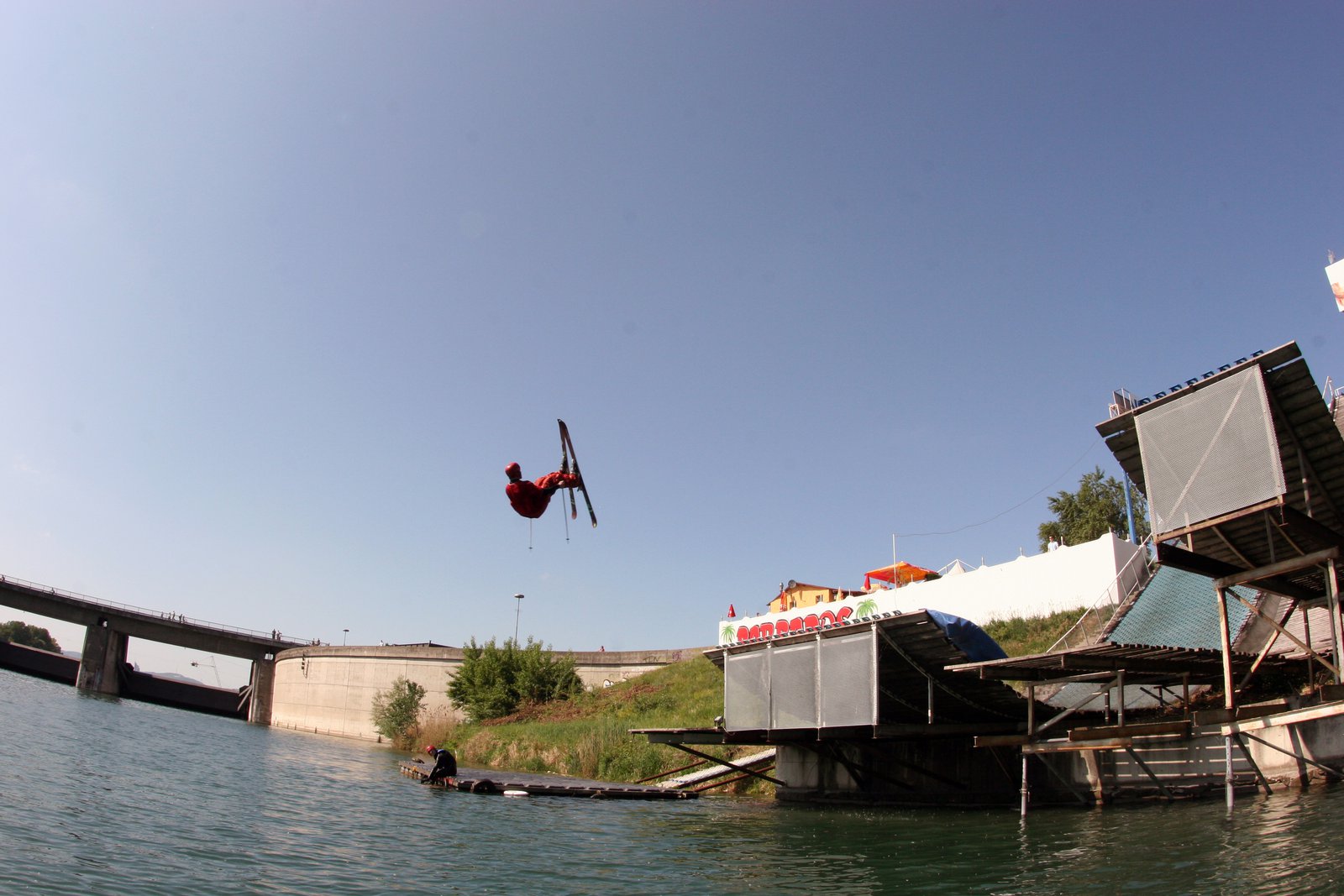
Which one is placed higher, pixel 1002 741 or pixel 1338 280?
pixel 1338 280

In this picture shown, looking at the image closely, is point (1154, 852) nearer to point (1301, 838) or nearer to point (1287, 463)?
point (1301, 838)

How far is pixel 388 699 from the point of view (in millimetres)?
74000

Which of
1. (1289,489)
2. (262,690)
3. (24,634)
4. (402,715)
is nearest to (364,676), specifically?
(402,715)

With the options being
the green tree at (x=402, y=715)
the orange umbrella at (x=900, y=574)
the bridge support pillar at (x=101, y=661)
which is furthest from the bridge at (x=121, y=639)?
the orange umbrella at (x=900, y=574)

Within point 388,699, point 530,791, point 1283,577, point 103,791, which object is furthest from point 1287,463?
point 388,699

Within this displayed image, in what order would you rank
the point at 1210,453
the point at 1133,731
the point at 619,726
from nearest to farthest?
the point at 1133,731 < the point at 1210,453 < the point at 619,726

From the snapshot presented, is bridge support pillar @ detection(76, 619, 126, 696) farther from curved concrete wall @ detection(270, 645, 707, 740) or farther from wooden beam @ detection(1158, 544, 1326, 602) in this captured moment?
wooden beam @ detection(1158, 544, 1326, 602)

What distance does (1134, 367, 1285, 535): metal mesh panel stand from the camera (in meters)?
16.8

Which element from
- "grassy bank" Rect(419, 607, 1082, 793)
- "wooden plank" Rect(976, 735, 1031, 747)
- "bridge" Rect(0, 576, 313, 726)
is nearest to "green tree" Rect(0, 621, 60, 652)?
"bridge" Rect(0, 576, 313, 726)

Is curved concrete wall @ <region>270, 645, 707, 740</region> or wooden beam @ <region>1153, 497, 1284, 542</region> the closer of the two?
wooden beam @ <region>1153, 497, 1284, 542</region>

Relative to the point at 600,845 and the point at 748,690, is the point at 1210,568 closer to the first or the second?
the point at 748,690

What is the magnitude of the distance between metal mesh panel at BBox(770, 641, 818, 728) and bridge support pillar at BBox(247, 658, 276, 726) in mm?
87283

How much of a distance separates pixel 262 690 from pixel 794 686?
92.1 m

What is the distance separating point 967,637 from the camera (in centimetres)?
1906
